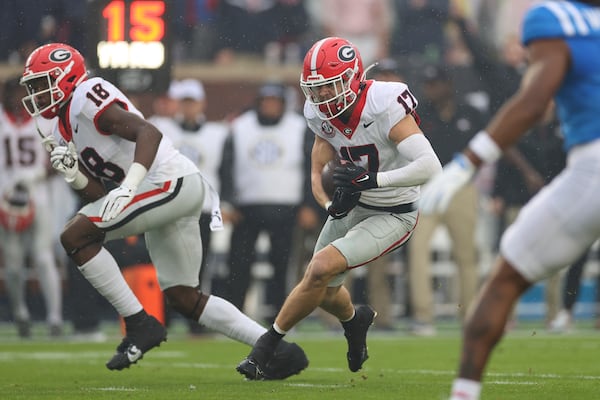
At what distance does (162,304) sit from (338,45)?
4.34 metres

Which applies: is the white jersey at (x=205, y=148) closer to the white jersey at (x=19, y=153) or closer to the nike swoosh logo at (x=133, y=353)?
the white jersey at (x=19, y=153)

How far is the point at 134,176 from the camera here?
20.4 ft

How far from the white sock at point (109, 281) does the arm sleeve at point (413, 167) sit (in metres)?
1.39

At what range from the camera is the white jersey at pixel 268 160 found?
10711 mm

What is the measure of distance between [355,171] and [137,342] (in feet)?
4.39

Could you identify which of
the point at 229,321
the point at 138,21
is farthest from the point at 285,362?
the point at 138,21

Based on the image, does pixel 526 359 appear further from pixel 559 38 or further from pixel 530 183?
pixel 559 38

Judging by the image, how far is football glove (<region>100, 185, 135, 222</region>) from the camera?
6.08 metres

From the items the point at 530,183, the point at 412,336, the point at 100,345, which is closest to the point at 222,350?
the point at 100,345

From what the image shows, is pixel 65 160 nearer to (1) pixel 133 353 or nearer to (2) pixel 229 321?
(1) pixel 133 353

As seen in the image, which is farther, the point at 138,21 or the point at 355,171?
the point at 138,21

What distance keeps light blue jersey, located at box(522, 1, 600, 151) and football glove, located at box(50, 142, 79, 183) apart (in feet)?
9.51

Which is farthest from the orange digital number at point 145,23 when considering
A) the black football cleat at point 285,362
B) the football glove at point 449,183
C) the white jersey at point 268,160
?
the football glove at point 449,183

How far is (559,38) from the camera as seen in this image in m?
4.23
